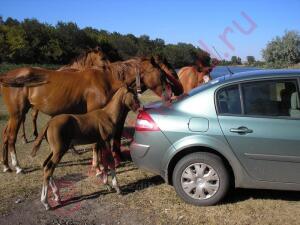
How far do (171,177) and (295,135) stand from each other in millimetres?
1662

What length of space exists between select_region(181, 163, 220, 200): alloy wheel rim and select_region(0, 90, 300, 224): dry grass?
0.19 meters

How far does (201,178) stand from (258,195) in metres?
1.08

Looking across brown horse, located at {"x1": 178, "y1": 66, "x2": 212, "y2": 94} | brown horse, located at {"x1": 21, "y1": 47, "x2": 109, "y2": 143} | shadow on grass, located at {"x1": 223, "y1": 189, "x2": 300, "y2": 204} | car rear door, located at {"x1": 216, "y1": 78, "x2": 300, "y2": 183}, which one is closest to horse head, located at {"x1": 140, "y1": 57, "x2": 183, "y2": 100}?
brown horse, located at {"x1": 21, "y1": 47, "x2": 109, "y2": 143}

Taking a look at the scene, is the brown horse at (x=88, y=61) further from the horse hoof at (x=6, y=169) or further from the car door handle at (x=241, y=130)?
the car door handle at (x=241, y=130)

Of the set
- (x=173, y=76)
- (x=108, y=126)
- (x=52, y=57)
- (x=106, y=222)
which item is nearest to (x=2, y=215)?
(x=106, y=222)

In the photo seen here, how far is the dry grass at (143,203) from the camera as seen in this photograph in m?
4.77

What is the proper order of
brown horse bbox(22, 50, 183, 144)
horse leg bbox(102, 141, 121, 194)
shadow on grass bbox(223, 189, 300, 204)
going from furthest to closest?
brown horse bbox(22, 50, 183, 144), horse leg bbox(102, 141, 121, 194), shadow on grass bbox(223, 189, 300, 204)

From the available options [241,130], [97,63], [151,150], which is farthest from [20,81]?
[241,130]

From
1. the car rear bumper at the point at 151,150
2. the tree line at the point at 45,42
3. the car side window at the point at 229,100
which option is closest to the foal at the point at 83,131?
the car rear bumper at the point at 151,150

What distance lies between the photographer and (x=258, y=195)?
18.1ft

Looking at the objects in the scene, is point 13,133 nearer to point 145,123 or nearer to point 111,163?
point 111,163

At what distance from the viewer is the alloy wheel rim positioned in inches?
196

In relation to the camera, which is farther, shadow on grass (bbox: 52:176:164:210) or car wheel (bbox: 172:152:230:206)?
shadow on grass (bbox: 52:176:164:210)

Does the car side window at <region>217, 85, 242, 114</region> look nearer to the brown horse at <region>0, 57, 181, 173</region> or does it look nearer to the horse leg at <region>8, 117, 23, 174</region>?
the brown horse at <region>0, 57, 181, 173</region>
